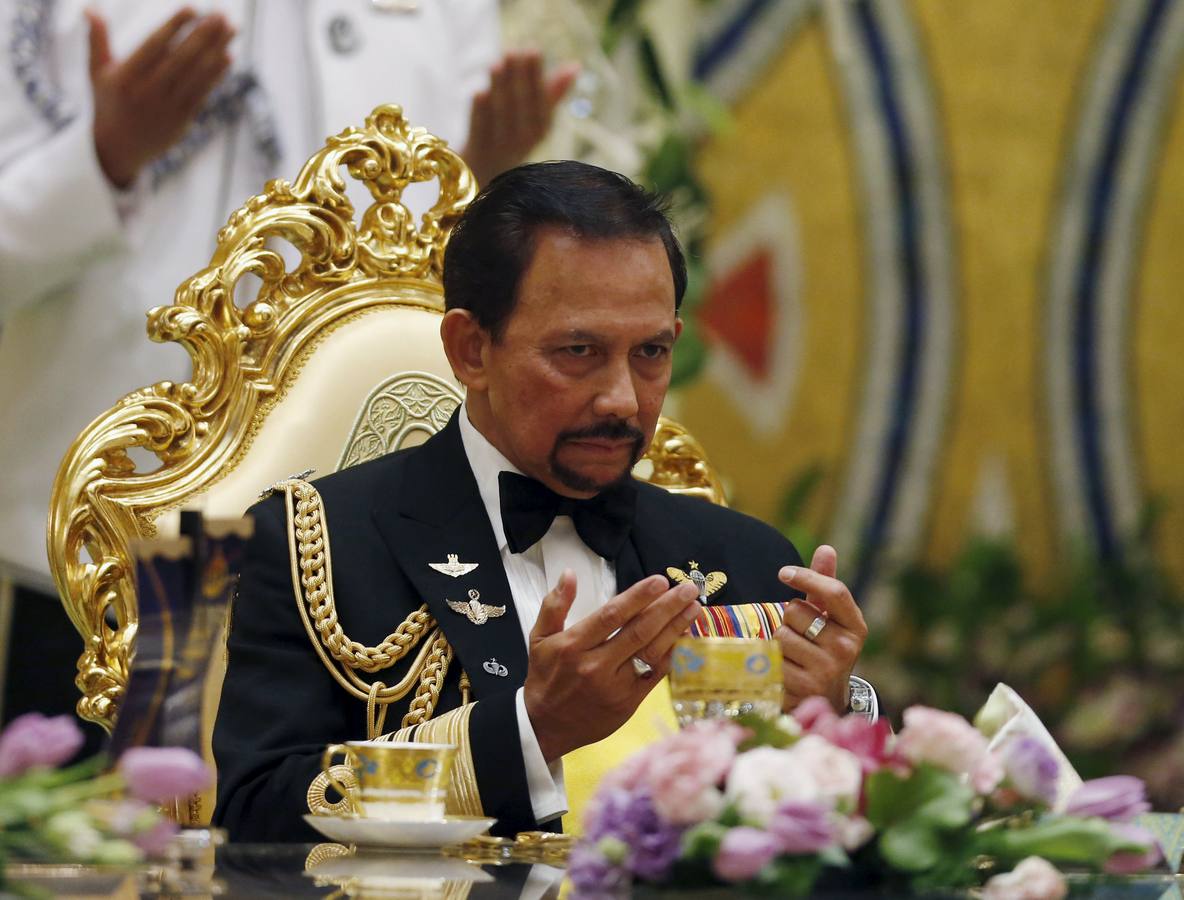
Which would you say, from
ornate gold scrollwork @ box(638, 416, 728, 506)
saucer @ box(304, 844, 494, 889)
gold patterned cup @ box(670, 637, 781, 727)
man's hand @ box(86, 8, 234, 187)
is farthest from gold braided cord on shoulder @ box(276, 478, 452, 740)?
man's hand @ box(86, 8, 234, 187)

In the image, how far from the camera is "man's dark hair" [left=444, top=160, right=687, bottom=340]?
244 cm

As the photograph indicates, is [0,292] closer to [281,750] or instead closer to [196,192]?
[196,192]

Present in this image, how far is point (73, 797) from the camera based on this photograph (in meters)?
1.30

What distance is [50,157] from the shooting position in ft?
9.97

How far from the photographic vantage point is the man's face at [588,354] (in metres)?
2.37

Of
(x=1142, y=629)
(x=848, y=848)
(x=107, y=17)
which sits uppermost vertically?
(x=107, y=17)

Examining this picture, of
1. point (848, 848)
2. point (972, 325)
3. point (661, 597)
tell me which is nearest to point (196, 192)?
point (661, 597)

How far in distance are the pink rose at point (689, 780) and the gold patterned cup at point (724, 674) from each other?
22 centimetres

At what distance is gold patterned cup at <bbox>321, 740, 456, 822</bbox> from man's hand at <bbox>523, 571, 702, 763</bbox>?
23cm

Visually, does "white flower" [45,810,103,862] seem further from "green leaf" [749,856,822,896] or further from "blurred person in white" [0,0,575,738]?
"blurred person in white" [0,0,575,738]

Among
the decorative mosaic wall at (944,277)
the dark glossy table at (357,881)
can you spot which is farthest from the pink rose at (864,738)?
the decorative mosaic wall at (944,277)

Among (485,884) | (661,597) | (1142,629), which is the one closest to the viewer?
(485,884)

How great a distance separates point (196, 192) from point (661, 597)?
164 cm

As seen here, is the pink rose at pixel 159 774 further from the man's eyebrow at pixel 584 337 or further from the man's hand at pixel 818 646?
the man's eyebrow at pixel 584 337
